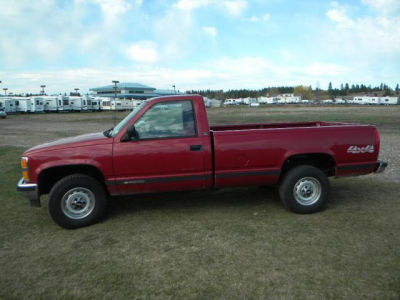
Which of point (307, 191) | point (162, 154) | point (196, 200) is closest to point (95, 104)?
point (196, 200)

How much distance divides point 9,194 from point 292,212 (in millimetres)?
5291

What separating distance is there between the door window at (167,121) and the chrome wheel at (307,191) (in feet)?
5.91

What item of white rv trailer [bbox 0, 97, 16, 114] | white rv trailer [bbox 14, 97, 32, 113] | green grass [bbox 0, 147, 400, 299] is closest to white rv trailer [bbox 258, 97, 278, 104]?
white rv trailer [bbox 14, 97, 32, 113]

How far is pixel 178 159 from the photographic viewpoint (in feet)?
15.6

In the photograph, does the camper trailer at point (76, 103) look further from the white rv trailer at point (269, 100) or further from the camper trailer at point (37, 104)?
the white rv trailer at point (269, 100)

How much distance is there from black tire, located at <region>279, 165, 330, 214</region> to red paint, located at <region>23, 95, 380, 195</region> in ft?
0.77

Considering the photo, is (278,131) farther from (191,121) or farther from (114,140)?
(114,140)

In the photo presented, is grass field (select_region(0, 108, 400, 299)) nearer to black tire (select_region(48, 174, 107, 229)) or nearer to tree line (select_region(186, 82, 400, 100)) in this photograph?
black tire (select_region(48, 174, 107, 229))

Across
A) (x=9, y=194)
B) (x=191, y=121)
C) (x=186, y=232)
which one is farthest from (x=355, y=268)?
(x=9, y=194)

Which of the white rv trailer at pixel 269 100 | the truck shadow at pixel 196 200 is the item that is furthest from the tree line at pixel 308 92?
the truck shadow at pixel 196 200

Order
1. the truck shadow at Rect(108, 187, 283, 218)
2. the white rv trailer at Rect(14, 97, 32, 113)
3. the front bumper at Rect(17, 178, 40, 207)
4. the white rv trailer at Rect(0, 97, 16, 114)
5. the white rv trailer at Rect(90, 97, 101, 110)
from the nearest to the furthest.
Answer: the front bumper at Rect(17, 178, 40, 207)
the truck shadow at Rect(108, 187, 283, 218)
the white rv trailer at Rect(0, 97, 16, 114)
the white rv trailer at Rect(14, 97, 32, 113)
the white rv trailer at Rect(90, 97, 101, 110)

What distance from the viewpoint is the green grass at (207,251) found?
3.21m

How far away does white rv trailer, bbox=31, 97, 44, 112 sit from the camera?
48781mm

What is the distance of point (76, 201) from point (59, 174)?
55 centimetres
